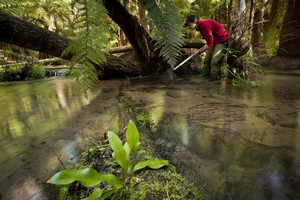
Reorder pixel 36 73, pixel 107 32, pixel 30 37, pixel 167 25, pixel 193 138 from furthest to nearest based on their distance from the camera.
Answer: pixel 36 73 → pixel 30 37 → pixel 193 138 → pixel 107 32 → pixel 167 25

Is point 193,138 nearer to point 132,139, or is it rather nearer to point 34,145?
point 132,139

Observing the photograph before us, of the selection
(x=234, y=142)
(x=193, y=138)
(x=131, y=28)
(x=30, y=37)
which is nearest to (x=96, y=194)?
(x=193, y=138)

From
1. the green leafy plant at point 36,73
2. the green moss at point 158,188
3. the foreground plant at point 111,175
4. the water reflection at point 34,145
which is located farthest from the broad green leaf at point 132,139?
the green leafy plant at point 36,73

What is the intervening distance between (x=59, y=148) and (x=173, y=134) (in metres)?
0.95

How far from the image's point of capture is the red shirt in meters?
4.48

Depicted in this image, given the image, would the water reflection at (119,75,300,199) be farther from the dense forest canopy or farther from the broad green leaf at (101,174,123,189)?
the dense forest canopy

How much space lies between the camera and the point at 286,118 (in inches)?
86.3

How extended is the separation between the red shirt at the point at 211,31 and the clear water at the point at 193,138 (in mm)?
1554

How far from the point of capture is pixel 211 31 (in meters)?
4.57

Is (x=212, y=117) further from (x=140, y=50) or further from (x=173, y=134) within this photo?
(x=140, y=50)

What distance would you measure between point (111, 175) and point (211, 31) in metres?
4.19

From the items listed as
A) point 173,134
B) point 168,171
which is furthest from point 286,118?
point 168,171

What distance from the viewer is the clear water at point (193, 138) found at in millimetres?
1316

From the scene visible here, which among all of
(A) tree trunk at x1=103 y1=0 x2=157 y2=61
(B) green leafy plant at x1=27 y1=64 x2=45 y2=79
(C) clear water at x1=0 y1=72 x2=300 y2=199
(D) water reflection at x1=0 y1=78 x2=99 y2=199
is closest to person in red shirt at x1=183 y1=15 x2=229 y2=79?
(A) tree trunk at x1=103 y1=0 x2=157 y2=61
